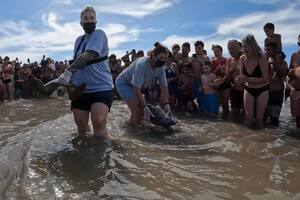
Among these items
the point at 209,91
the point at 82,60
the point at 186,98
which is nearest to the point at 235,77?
the point at 209,91

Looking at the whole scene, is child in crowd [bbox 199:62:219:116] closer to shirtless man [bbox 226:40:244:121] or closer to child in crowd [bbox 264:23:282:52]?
shirtless man [bbox 226:40:244:121]

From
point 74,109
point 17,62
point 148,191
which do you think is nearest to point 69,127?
point 74,109

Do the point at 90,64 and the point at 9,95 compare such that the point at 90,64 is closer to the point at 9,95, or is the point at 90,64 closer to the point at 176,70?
the point at 176,70

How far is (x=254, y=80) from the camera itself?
764 centimetres

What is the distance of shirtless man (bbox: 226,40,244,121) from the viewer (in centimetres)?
889

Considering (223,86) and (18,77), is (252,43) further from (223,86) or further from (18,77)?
(18,77)

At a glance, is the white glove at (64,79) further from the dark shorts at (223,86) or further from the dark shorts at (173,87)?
the dark shorts at (173,87)

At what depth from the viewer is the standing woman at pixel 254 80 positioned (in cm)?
755

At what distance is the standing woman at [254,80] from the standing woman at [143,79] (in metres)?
1.39

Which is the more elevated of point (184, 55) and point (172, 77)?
point (184, 55)

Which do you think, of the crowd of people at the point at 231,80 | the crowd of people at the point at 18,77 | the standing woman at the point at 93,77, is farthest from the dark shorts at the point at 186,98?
the crowd of people at the point at 18,77

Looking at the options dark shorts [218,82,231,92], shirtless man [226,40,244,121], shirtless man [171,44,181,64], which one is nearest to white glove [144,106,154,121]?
shirtless man [226,40,244,121]

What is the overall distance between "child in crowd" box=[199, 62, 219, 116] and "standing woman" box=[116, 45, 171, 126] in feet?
7.64

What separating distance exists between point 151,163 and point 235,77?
4.14 m
